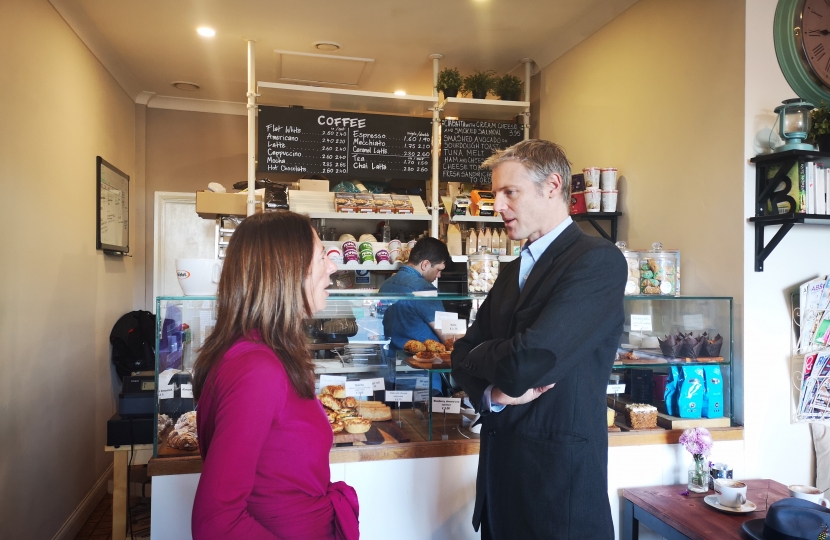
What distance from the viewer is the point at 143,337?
4738 mm

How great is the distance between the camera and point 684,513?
2160 mm

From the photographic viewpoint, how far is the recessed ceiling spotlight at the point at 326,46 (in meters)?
4.08

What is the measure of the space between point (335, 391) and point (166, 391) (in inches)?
23.8

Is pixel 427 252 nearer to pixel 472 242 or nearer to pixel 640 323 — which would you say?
pixel 472 242

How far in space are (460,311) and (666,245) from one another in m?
1.16

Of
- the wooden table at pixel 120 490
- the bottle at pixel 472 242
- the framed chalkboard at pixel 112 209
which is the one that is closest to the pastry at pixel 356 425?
the wooden table at pixel 120 490

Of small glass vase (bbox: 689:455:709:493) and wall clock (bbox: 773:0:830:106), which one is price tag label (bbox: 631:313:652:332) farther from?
wall clock (bbox: 773:0:830:106)

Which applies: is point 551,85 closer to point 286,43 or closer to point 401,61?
point 401,61

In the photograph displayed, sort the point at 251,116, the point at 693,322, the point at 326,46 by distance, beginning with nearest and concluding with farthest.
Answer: the point at 693,322 → the point at 251,116 → the point at 326,46

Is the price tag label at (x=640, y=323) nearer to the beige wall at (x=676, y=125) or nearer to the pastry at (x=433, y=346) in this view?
the beige wall at (x=676, y=125)

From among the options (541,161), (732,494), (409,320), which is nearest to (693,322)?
(732,494)

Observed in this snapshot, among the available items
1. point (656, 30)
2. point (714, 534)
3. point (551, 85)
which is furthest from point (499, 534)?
point (551, 85)

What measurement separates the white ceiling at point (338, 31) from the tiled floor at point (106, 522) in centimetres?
312

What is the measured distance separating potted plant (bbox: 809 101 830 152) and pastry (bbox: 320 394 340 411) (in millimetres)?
2179
